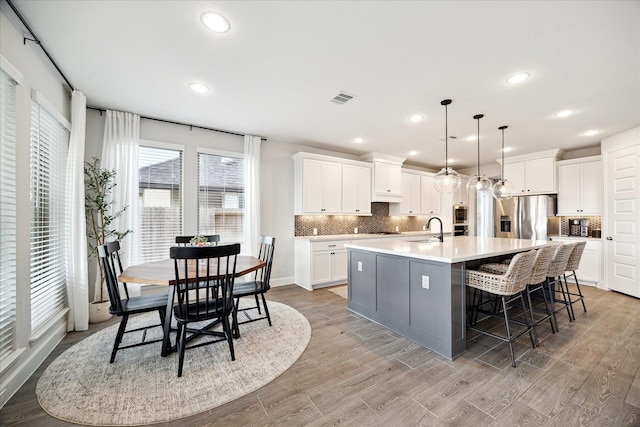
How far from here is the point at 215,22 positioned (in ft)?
6.43

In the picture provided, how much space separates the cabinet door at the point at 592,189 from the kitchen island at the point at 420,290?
2.88 metres

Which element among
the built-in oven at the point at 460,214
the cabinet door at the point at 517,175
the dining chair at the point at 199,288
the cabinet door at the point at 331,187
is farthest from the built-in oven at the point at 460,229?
the dining chair at the point at 199,288

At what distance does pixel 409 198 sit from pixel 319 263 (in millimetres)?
3058

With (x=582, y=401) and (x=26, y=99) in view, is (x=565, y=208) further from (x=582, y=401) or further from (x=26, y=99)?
(x=26, y=99)

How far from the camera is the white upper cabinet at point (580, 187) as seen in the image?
16.3ft

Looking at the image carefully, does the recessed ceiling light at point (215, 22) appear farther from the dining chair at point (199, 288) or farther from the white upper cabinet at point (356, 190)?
the white upper cabinet at point (356, 190)

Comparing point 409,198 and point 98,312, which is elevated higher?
point 409,198

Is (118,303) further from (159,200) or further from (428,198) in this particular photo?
(428,198)

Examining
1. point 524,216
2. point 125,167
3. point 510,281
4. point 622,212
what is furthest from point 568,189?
point 125,167

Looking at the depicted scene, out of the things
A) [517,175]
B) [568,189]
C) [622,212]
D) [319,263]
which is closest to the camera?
[622,212]

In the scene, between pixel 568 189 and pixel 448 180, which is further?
pixel 568 189

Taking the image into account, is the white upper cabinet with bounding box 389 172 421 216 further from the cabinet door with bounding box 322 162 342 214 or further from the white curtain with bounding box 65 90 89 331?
the white curtain with bounding box 65 90 89 331

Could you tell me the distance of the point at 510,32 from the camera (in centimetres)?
204

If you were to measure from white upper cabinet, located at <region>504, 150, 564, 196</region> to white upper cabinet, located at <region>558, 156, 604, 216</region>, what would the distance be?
0.58ft
